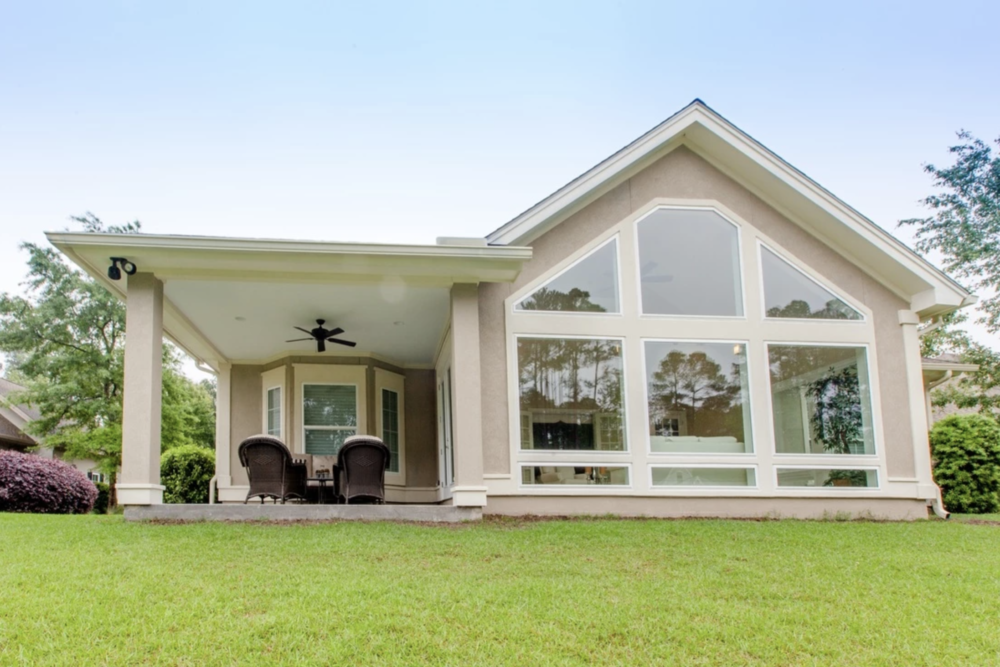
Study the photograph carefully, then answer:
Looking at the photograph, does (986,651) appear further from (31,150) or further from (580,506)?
(31,150)

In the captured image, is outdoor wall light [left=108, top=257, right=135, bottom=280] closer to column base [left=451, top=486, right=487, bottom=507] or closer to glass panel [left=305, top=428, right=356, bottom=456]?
column base [left=451, top=486, right=487, bottom=507]

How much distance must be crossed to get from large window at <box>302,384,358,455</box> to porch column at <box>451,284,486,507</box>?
4.71 metres

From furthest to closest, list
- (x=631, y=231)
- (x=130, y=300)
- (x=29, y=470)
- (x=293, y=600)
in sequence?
(x=29, y=470) → (x=631, y=231) → (x=130, y=300) → (x=293, y=600)

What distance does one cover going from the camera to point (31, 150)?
1761 cm

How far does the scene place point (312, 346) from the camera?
42.2 feet

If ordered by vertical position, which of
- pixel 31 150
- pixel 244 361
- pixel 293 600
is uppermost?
pixel 31 150

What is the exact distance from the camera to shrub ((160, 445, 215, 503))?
15.3 meters

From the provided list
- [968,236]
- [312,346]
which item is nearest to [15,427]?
[312,346]

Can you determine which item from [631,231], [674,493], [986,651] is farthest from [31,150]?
[986,651]

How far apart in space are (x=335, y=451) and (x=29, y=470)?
14.4 feet

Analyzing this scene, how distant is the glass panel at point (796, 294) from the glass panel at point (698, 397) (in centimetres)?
93

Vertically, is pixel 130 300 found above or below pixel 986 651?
above

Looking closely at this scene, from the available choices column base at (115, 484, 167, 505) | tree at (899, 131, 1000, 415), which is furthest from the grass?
tree at (899, 131, 1000, 415)

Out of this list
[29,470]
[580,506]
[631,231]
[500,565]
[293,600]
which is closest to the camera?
[293,600]
